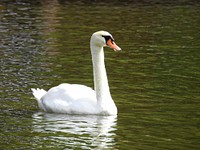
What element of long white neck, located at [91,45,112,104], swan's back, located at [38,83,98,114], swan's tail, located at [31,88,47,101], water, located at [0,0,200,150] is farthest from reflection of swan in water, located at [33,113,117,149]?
long white neck, located at [91,45,112,104]

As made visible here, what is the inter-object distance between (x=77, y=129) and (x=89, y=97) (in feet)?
5.08

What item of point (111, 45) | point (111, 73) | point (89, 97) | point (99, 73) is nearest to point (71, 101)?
point (89, 97)

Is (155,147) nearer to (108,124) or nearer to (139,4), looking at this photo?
(108,124)

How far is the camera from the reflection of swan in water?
44.6 feet

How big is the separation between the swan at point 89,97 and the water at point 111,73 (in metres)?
0.17

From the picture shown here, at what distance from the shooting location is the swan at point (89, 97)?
15.8 meters

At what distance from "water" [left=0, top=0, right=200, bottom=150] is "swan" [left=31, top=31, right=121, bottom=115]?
6.5 inches

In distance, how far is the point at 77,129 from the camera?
573 inches

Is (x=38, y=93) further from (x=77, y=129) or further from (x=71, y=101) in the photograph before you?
(x=77, y=129)

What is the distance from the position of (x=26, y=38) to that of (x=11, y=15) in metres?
6.33

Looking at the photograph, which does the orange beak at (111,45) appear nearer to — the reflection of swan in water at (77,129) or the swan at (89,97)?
the swan at (89,97)

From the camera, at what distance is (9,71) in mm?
19844

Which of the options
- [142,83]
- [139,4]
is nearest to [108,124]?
[142,83]

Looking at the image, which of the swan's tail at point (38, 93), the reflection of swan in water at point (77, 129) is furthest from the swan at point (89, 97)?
the reflection of swan in water at point (77, 129)
